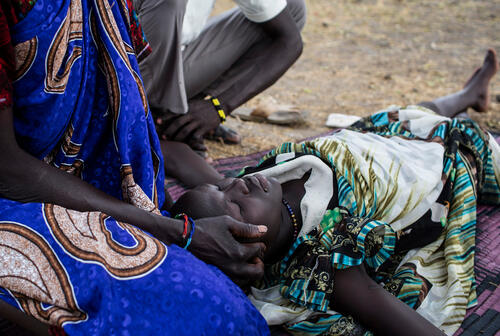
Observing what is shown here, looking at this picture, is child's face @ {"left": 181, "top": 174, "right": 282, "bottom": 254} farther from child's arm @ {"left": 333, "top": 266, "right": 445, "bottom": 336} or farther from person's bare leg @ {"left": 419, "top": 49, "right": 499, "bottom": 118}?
person's bare leg @ {"left": 419, "top": 49, "right": 499, "bottom": 118}

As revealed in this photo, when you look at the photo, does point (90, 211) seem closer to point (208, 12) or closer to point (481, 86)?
point (208, 12)

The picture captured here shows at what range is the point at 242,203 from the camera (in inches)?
71.1

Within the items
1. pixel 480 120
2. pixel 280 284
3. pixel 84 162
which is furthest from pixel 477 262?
pixel 480 120

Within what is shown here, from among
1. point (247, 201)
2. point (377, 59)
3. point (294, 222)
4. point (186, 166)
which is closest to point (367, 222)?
point (294, 222)

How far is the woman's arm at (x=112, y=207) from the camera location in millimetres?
1373

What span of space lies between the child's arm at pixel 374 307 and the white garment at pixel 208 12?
5.59 feet

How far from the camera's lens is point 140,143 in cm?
163

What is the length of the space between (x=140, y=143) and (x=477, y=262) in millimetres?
1477

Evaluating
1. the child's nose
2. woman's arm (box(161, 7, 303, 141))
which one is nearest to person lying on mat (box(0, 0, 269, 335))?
the child's nose

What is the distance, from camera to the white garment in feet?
8.80

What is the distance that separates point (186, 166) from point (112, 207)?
49.0 inches

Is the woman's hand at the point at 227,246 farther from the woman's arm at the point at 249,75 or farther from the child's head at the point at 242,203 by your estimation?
the woman's arm at the point at 249,75

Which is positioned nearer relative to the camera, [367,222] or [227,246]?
[227,246]

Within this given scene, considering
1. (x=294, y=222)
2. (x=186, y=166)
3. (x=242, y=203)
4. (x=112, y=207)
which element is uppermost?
(x=112, y=207)
